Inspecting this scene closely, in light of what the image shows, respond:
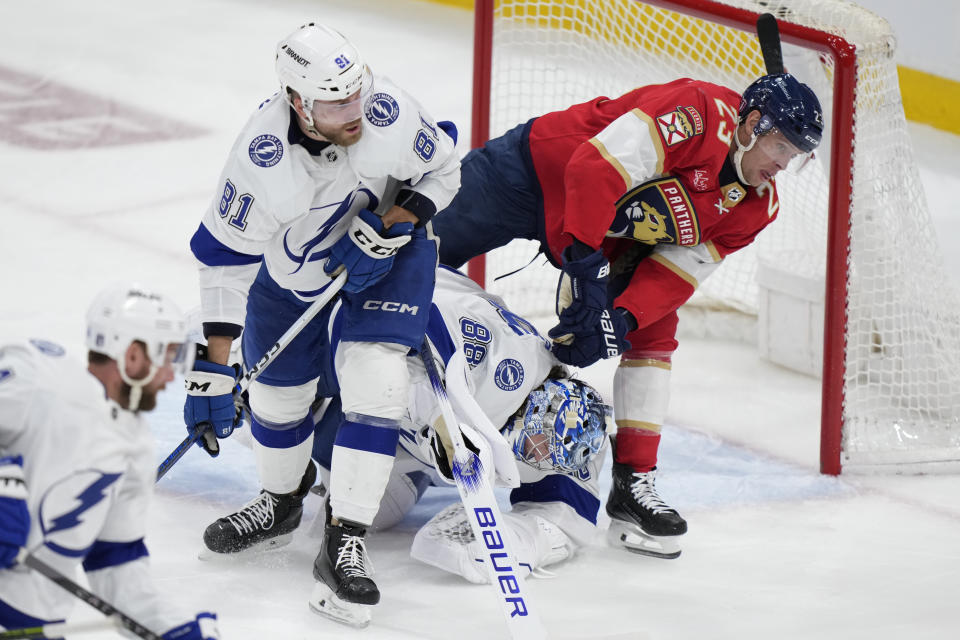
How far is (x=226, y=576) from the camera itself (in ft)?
10.4

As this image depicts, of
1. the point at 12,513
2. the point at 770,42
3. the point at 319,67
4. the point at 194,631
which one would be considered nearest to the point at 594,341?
the point at 770,42

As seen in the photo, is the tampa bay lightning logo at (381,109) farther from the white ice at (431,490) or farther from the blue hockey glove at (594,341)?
the white ice at (431,490)

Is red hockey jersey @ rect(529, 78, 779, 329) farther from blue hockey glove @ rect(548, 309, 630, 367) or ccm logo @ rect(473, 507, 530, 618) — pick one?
ccm logo @ rect(473, 507, 530, 618)

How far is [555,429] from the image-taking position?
10.8ft

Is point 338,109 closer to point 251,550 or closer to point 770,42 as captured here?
point 251,550

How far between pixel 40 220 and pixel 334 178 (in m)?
2.64

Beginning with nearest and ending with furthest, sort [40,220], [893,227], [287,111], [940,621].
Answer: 1. [287,111]
2. [940,621]
3. [893,227]
4. [40,220]

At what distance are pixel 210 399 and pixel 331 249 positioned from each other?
0.40 meters

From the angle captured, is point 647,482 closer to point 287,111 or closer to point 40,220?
point 287,111

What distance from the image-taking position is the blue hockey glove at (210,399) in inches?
115

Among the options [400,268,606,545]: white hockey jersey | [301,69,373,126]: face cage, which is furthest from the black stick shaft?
[400,268,606,545]: white hockey jersey

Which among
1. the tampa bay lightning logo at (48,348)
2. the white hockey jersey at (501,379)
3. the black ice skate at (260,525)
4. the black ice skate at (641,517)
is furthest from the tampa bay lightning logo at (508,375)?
the tampa bay lightning logo at (48,348)

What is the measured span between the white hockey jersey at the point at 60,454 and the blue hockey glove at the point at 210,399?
90 cm

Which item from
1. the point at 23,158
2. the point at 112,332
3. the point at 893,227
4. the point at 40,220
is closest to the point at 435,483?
the point at 893,227
